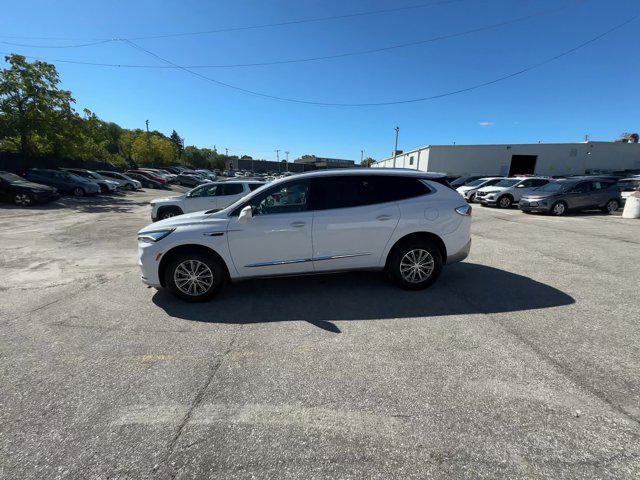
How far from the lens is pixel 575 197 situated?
13.6 meters

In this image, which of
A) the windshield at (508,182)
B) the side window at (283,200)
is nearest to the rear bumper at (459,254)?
the side window at (283,200)

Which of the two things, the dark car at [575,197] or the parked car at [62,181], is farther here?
the parked car at [62,181]

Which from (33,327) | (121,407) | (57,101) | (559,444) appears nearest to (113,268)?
(33,327)

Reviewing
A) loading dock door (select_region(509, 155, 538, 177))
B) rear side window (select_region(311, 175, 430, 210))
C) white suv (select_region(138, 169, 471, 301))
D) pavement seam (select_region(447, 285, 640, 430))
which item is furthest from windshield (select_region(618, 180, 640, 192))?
pavement seam (select_region(447, 285, 640, 430))

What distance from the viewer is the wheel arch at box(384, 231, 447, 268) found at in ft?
14.6

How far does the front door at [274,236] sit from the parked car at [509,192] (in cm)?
1633

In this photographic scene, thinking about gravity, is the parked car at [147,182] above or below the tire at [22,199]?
above

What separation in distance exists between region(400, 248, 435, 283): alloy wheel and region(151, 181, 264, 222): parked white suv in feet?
24.2

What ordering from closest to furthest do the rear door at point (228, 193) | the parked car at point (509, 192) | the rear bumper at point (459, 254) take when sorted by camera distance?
the rear bumper at point (459, 254)
the rear door at point (228, 193)
the parked car at point (509, 192)

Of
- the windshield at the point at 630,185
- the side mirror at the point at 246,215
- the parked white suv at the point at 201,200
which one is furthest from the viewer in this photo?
the windshield at the point at 630,185

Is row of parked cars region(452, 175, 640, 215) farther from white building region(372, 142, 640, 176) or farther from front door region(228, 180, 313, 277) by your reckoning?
white building region(372, 142, 640, 176)

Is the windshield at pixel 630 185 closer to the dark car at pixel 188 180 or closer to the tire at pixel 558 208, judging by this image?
the tire at pixel 558 208

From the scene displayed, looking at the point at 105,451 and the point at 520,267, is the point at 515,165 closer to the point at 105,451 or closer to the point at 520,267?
the point at 520,267

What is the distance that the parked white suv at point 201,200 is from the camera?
10391 mm
